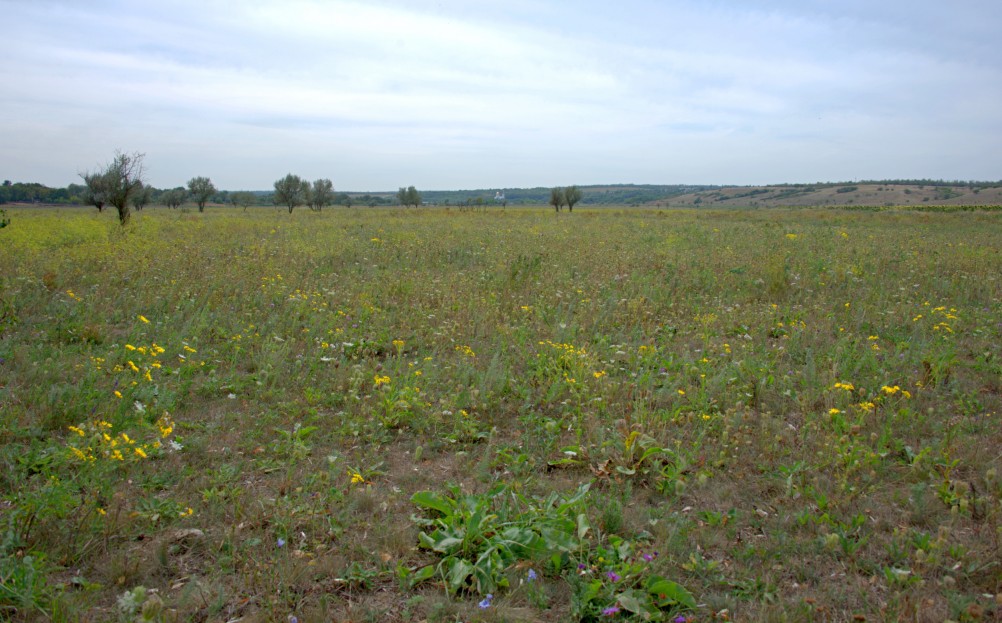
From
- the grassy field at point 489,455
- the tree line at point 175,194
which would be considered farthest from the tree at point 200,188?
the grassy field at point 489,455

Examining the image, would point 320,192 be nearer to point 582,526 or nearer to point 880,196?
point 582,526

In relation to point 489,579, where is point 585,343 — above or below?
above

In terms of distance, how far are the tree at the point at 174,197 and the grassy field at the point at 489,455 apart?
60289 millimetres

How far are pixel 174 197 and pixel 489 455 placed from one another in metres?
68.4

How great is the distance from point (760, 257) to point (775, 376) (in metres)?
7.33

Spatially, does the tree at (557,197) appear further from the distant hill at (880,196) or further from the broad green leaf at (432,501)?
the broad green leaf at (432,501)

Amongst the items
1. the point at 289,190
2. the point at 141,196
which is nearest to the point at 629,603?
the point at 141,196

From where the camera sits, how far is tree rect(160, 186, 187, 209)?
199ft

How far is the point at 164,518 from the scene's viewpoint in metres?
3.12

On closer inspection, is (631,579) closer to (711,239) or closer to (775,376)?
(775,376)

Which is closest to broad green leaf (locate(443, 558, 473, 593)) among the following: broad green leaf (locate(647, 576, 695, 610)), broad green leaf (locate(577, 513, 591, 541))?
broad green leaf (locate(577, 513, 591, 541))

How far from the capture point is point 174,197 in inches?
2411

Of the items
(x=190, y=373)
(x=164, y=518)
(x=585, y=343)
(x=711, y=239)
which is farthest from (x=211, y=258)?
(x=711, y=239)

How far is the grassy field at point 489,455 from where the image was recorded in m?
2.66
